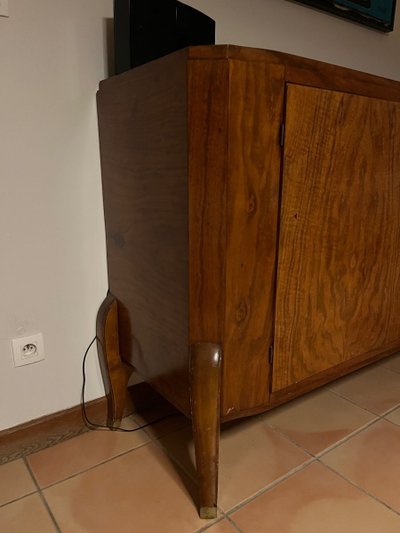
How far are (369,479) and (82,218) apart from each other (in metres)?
0.92

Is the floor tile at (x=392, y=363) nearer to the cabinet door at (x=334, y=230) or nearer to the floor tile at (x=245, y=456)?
the cabinet door at (x=334, y=230)

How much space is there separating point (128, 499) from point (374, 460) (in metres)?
0.59

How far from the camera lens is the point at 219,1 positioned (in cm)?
115

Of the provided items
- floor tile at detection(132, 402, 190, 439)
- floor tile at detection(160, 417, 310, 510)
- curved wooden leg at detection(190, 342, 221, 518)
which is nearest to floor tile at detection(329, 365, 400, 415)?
floor tile at detection(160, 417, 310, 510)

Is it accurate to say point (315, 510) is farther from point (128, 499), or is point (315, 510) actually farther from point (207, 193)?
point (207, 193)

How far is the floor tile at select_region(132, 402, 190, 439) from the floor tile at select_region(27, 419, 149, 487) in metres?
0.03

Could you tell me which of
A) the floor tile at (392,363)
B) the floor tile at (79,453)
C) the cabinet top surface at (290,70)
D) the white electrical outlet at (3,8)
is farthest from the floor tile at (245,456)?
the white electrical outlet at (3,8)

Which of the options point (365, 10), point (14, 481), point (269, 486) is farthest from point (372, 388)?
point (365, 10)

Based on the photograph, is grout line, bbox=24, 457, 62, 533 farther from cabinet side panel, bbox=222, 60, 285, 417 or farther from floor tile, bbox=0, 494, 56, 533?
cabinet side panel, bbox=222, 60, 285, 417

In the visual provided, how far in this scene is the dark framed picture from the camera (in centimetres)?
138

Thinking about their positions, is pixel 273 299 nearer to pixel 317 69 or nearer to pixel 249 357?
pixel 249 357

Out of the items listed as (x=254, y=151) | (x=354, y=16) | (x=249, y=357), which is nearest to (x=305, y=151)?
(x=254, y=151)

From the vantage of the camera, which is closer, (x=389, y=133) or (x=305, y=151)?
(x=305, y=151)

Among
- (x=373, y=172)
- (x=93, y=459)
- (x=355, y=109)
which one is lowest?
(x=93, y=459)
